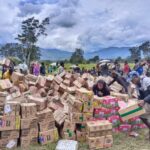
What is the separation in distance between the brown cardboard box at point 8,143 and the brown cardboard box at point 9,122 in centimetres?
26

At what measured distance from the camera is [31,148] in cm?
657

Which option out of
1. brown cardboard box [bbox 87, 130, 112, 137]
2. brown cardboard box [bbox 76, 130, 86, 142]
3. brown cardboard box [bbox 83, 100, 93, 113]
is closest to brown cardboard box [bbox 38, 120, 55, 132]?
brown cardboard box [bbox 76, 130, 86, 142]

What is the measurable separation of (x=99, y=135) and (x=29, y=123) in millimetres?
1480

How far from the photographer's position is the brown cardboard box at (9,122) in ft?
21.1

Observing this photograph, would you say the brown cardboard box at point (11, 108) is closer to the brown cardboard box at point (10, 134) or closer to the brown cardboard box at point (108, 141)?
the brown cardboard box at point (10, 134)

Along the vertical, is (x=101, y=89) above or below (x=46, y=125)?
above

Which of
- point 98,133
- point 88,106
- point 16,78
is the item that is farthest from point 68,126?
point 16,78

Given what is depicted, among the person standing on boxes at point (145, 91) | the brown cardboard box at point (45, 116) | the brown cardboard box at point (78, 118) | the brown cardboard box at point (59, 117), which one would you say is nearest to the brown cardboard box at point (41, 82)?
the brown cardboard box at point (59, 117)

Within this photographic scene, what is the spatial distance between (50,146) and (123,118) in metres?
1.75

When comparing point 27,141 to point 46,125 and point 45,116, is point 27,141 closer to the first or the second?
point 46,125

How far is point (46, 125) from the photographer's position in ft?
22.7

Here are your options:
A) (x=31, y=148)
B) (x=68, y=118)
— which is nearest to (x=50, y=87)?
A: (x=68, y=118)

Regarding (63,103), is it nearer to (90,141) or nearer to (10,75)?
(90,141)

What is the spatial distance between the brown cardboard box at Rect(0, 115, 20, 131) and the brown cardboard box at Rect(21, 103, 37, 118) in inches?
6.3
